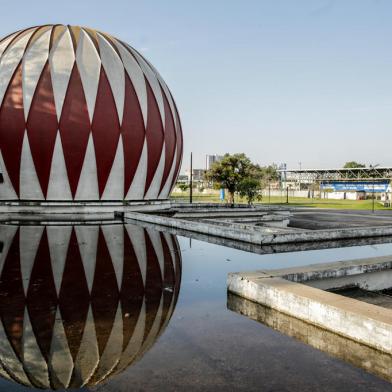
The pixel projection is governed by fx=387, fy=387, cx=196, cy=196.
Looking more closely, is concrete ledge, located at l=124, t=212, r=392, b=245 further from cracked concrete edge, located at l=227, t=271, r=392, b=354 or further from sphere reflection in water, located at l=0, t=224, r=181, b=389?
cracked concrete edge, located at l=227, t=271, r=392, b=354

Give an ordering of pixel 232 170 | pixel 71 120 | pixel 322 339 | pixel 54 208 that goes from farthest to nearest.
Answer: pixel 232 170 < pixel 54 208 < pixel 71 120 < pixel 322 339

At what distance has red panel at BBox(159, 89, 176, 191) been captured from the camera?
985 inches

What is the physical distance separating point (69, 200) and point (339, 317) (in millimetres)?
19278

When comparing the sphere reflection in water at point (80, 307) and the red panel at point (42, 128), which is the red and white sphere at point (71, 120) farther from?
the sphere reflection in water at point (80, 307)

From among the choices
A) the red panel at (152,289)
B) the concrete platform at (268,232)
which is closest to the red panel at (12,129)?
the concrete platform at (268,232)

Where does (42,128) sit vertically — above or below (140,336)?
above

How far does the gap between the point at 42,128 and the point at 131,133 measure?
4811mm

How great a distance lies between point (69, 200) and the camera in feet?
71.2

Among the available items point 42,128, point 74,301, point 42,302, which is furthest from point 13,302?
point 42,128

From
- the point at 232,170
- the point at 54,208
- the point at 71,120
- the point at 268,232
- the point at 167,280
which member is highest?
the point at 71,120

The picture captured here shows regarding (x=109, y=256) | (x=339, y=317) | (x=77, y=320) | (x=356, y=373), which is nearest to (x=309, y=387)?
(x=356, y=373)

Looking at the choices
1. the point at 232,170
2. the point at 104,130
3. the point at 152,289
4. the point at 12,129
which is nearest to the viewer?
the point at 152,289

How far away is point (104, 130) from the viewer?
21641 millimetres

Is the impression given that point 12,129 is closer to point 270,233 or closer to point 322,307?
point 270,233
